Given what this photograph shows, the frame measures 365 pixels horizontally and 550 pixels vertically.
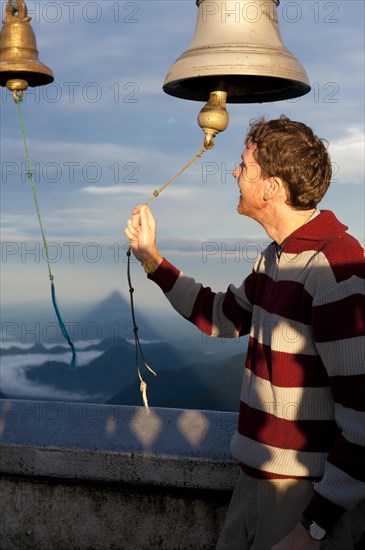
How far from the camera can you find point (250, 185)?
2.66 meters

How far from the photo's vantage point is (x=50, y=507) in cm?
391

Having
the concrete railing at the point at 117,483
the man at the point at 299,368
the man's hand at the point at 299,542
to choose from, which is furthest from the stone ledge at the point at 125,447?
the man's hand at the point at 299,542

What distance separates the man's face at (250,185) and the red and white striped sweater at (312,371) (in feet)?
0.49

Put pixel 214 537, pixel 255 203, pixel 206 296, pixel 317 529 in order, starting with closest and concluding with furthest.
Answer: pixel 317 529
pixel 255 203
pixel 206 296
pixel 214 537

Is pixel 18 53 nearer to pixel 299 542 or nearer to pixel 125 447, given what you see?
pixel 125 447

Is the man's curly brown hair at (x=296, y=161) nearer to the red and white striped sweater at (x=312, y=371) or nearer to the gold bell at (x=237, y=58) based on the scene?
the red and white striped sweater at (x=312, y=371)

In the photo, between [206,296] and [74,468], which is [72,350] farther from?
[74,468]

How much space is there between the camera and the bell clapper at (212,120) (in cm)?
291

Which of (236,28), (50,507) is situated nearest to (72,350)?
(50,507)

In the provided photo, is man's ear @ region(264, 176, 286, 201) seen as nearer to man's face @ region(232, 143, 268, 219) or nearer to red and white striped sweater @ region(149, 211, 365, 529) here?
man's face @ region(232, 143, 268, 219)

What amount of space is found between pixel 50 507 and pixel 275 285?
1845 mm

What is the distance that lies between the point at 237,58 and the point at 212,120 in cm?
24

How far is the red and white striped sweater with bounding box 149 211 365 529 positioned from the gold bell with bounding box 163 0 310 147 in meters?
0.56

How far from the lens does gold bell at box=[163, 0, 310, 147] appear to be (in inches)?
110
